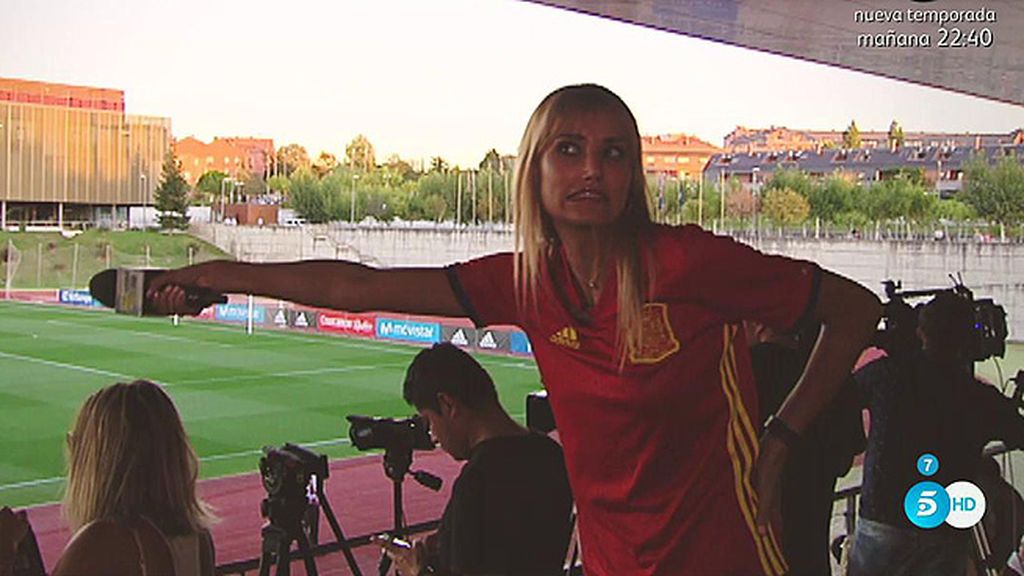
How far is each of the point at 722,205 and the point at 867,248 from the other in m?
1.28

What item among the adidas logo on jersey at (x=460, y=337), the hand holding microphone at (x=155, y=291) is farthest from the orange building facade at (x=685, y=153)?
the adidas logo on jersey at (x=460, y=337)

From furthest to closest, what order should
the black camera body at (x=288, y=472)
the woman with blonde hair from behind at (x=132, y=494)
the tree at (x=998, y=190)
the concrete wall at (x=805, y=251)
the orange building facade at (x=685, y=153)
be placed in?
the tree at (x=998, y=190) → the concrete wall at (x=805, y=251) → the orange building facade at (x=685, y=153) → the black camera body at (x=288, y=472) → the woman with blonde hair from behind at (x=132, y=494)

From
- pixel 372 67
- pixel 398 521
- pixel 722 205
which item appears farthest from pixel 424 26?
pixel 398 521

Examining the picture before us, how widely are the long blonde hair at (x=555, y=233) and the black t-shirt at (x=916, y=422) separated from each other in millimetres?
1860

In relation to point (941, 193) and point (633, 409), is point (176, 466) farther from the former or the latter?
point (941, 193)

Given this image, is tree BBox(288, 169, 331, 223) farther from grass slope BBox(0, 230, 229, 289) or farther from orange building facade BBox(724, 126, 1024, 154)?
orange building facade BBox(724, 126, 1024, 154)

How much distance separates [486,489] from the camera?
212 cm

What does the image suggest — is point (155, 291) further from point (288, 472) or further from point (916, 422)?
point (916, 422)

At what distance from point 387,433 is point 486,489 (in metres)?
0.97

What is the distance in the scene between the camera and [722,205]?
9250 millimetres

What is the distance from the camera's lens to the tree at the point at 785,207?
10125 millimetres

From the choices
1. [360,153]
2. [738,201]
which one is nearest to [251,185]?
[360,153]

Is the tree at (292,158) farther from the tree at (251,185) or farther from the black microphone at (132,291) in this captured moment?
the black microphone at (132,291)

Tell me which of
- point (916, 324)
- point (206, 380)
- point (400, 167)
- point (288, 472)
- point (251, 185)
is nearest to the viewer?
point (288, 472)
